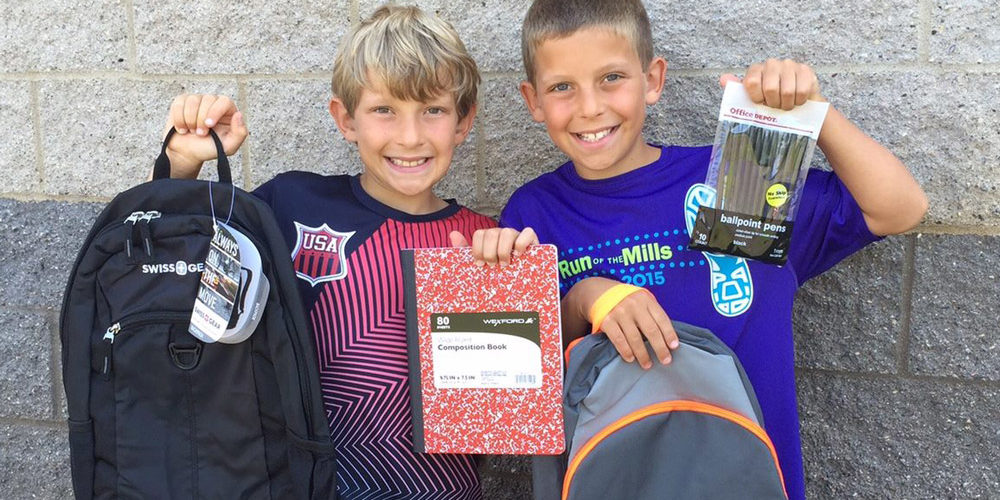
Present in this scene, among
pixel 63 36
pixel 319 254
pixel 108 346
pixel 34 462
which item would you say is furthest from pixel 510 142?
pixel 34 462

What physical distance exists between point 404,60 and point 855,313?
50.0 inches

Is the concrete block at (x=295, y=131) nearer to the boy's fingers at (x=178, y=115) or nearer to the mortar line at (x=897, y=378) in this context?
the boy's fingers at (x=178, y=115)

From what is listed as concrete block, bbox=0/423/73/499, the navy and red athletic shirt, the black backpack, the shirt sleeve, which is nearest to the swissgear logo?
the black backpack

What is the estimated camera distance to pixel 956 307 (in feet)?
6.38

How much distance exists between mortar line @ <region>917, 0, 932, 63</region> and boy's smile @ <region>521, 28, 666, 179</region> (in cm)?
71

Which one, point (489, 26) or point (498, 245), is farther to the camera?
point (489, 26)

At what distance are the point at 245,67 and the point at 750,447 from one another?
1.74m

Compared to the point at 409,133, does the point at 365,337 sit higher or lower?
lower

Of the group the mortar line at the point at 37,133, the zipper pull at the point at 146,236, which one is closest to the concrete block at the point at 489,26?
the zipper pull at the point at 146,236

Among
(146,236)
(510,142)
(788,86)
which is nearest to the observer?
(788,86)

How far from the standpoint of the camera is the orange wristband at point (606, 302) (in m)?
1.45

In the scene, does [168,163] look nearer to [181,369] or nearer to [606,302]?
[181,369]

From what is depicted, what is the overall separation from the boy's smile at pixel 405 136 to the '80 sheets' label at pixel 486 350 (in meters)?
0.37

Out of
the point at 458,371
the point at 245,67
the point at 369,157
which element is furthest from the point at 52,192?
the point at 458,371
